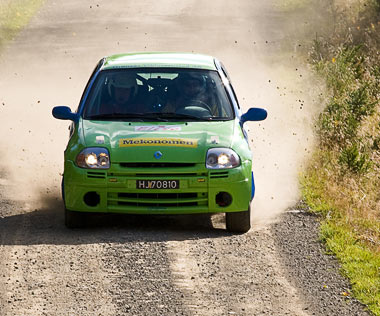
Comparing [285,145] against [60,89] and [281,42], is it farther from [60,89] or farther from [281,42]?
[281,42]

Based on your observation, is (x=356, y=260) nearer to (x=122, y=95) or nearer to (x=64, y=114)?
(x=122, y=95)

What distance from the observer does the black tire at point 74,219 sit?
10.5m

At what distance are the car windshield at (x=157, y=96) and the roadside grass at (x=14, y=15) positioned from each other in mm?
18358

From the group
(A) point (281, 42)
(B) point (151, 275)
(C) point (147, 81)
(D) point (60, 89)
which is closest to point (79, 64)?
(D) point (60, 89)

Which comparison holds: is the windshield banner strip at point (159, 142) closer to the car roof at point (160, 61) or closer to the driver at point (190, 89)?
the driver at point (190, 89)

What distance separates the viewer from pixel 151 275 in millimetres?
8930

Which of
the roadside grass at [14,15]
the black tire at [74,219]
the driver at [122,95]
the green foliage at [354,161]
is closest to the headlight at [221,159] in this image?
the driver at [122,95]

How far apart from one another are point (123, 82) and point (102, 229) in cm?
187

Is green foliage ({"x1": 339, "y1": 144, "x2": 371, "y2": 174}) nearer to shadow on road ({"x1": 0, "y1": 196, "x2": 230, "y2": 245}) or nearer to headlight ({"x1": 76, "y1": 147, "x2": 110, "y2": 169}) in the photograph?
shadow on road ({"x1": 0, "y1": 196, "x2": 230, "y2": 245})

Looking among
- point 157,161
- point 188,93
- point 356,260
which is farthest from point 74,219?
point 356,260

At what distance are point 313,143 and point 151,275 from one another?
7.15 meters

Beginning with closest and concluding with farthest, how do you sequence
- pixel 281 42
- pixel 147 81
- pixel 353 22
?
pixel 147 81, pixel 353 22, pixel 281 42

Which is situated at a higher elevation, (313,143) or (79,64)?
(313,143)

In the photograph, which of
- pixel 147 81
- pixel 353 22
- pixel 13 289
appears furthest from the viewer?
pixel 353 22
